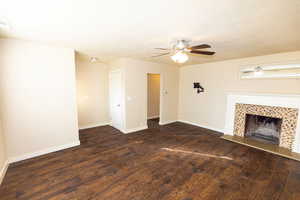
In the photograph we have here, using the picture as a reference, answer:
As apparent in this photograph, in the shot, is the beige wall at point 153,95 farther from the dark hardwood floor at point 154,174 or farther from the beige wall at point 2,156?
the beige wall at point 2,156

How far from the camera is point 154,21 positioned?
1773 millimetres

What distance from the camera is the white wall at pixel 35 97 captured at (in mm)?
2475

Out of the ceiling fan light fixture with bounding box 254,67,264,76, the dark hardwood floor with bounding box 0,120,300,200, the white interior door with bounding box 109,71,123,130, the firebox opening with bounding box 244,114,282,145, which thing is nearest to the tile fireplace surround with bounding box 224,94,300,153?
the firebox opening with bounding box 244,114,282,145

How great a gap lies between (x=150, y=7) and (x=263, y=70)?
3.75 metres

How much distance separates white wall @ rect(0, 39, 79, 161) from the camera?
8.12 feet

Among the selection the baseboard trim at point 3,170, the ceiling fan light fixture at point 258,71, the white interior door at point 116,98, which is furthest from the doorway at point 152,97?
the baseboard trim at point 3,170

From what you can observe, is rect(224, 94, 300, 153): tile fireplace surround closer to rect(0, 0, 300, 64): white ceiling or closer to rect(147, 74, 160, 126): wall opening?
rect(0, 0, 300, 64): white ceiling

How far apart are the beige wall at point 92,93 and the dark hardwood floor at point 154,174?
4.65 feet

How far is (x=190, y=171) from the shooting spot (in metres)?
2.39

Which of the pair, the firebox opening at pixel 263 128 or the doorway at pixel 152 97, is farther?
the doorway at pixel 152 97

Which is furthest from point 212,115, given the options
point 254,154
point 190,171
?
point 190,171

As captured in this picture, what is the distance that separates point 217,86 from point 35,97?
16.6 feet

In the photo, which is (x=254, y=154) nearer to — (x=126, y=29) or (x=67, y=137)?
(x=126, y=29)

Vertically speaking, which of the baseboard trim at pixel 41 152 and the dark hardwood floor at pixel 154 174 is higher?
the baseboard trim at pixel 41 152
